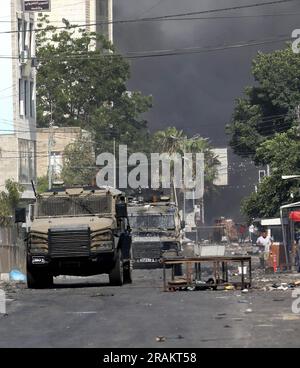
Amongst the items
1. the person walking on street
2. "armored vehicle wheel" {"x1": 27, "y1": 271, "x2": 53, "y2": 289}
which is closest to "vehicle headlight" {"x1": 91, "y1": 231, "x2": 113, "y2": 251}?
"armored vehicle wheel" {"x1": 27, "y1": 271, "x2": 53, "y2": 289}

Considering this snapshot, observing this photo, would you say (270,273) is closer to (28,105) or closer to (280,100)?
(28,105)

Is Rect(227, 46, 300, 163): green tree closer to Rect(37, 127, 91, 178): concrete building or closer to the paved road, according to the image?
Rect(37, 127, 91, 178): concrete building

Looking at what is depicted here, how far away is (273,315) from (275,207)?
39.5 metres

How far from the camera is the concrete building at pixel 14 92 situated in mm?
76125

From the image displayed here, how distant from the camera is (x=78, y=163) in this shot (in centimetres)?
9425

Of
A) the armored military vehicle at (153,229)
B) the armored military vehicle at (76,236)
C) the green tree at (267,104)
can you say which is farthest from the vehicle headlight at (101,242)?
the green tree at (267,104)

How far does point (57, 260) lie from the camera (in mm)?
32375

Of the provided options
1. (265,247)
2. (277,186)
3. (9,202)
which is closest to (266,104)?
(277,186)

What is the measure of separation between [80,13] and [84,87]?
28098mm

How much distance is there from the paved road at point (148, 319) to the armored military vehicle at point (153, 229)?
19151mm

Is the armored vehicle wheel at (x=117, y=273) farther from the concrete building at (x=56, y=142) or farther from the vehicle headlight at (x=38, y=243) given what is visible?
the concrete building at (x=56, y=142)

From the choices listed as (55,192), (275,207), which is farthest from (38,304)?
(275,207)

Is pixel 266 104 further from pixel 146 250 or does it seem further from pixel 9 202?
pixel 146 250

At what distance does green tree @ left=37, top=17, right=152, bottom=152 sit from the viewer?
111 metres
